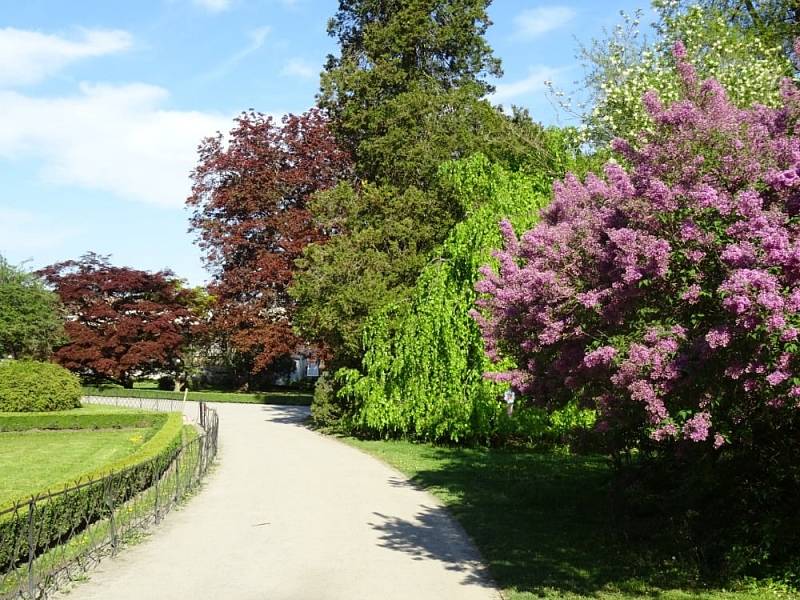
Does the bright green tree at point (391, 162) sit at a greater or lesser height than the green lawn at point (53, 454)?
greater

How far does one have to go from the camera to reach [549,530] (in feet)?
34.7

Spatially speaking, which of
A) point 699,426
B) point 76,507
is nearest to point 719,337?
point 699,426

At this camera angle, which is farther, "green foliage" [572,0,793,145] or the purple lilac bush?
"green foliage" [572,0,793,145]

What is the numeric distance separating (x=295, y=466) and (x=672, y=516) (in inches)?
377

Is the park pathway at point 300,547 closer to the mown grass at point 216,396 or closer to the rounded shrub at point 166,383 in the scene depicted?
the mown grass at point 216,396

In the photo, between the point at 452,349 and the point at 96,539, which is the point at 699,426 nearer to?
the point at 96,539

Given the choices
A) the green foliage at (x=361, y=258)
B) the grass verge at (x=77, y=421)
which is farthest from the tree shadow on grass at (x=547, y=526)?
→ the grass verge at (x=77, y=421)

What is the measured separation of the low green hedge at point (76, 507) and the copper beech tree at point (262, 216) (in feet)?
78.3

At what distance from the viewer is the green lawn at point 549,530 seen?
7793 millimetres

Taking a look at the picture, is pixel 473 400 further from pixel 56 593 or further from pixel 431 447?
pixel 56 593

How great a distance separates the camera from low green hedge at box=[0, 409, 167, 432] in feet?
90.1

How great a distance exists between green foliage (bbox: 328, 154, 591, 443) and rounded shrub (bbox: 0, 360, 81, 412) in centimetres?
1628

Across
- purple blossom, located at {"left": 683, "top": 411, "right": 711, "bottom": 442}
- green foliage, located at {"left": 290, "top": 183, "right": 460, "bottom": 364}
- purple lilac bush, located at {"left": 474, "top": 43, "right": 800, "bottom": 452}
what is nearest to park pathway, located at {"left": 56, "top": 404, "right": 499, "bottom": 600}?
purple blossom, located at {"left": 683, "top": 411, "right": 711, "bottom": 442}

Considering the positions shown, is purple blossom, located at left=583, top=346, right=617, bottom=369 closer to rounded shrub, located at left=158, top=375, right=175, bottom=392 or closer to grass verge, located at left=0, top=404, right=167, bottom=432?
grass verge, located at left=0, top=404, right=167, bottom=432
